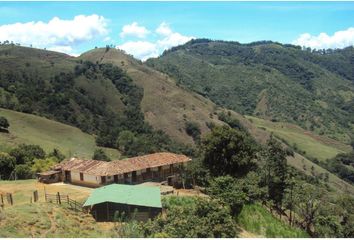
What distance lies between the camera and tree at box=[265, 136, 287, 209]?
4901 centimetres

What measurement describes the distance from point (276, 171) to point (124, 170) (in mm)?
16244

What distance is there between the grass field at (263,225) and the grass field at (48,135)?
5513 cm

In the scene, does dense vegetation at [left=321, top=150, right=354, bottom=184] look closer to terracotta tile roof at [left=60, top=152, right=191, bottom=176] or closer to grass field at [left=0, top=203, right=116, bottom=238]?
terracotta tile roof at [left=60, top=152, right=191, bottom=176]

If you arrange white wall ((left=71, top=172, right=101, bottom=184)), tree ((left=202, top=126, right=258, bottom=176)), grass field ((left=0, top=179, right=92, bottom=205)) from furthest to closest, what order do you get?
tree ((left=202, top=126, right=258, bottom=176)), white wall ((left=71, top=172, right=101, bottom=184)), grass field ((left=0, top=179, right=92, bottom=205))

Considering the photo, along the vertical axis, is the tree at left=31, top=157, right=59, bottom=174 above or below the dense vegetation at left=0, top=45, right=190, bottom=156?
below

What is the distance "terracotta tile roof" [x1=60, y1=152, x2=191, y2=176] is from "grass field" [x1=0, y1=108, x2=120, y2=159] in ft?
128

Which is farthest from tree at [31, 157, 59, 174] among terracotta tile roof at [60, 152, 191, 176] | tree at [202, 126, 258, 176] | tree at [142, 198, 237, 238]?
tree at [142, 198, 237, 238]

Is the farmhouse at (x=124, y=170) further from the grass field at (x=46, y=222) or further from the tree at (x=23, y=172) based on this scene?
the grass field at (x=46, y=222)

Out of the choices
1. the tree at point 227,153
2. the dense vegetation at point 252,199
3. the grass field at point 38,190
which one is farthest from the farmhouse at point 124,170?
the tree at point 227,153

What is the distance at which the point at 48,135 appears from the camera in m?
106

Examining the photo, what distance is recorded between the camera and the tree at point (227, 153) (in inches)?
1922

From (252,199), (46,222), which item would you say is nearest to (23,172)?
(252,199)

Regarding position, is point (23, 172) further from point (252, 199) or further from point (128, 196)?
point (252, 199)

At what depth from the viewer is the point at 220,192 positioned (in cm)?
4053
